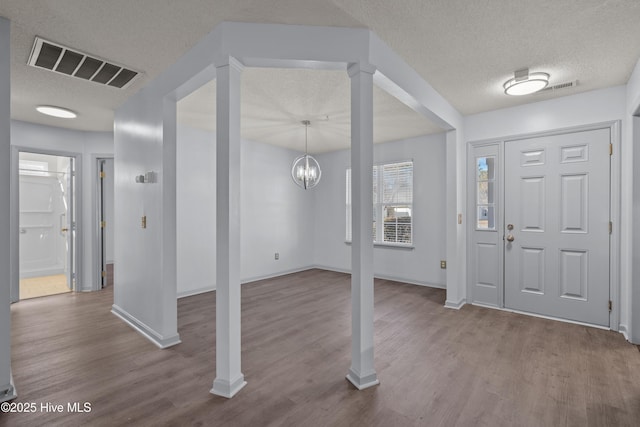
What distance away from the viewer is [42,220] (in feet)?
19.4

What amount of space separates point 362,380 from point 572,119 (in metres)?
3.55

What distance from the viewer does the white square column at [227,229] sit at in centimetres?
205

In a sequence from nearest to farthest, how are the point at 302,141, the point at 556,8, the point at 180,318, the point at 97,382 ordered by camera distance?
the point at 556,8, the point at 97,382, the point at 180,318, the point at 302,141

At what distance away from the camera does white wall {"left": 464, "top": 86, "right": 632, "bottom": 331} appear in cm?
304

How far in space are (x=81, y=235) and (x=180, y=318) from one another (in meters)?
2.78

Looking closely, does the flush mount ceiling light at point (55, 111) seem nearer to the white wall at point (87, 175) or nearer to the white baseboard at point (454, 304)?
the white wall at point (87, 175)

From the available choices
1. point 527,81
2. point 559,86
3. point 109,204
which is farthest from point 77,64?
point 109,204

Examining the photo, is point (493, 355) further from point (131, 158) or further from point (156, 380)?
point (131, 158)

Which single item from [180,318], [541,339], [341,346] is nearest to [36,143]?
[180,318]

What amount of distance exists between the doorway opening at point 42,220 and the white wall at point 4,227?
12.7 feet

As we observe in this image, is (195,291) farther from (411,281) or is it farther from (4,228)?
(411,281)

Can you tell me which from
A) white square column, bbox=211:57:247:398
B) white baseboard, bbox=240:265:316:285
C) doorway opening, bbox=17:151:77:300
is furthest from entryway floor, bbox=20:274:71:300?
white square column, bbox=211:57:247:398

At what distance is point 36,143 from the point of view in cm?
446

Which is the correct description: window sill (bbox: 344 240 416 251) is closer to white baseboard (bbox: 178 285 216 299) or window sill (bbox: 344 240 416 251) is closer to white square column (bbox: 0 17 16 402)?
white baseboard (bbox: 178 285 216 299)
